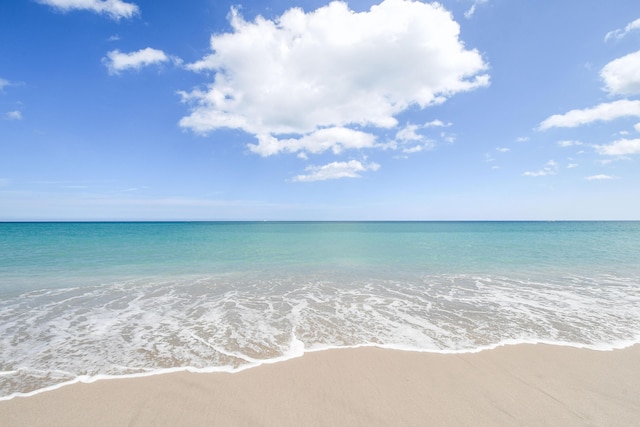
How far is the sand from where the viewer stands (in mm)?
4316

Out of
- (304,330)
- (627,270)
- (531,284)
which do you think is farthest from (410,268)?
(627,270)

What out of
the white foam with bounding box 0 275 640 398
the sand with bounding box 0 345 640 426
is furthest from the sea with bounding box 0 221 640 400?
the sand with bounding box 0 345 640 426

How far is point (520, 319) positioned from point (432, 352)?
434cm

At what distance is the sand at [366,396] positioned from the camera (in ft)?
14.2

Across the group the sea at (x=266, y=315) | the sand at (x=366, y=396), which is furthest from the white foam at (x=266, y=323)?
the sand at (x=366, y=396)

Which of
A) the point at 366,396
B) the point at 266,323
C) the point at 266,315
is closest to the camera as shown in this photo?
the point at 366,396

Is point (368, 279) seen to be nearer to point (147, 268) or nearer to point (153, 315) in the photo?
point (153, 315)

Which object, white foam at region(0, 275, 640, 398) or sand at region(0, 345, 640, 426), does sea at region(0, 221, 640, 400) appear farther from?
sand at region(0, 345, 640, 426)

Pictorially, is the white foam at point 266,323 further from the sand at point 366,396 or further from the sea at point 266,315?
the sand at point 366,396

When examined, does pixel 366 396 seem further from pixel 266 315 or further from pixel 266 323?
pixel 266 315

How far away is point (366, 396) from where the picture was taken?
488 cm

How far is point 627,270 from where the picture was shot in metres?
17.3

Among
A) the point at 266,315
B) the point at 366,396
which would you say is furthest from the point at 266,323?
the point at 366,396

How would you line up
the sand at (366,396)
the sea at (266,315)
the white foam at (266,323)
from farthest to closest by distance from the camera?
1. the sea at (266,315)
2. the white foam at (266,323)
3. the sand at (366,396)
